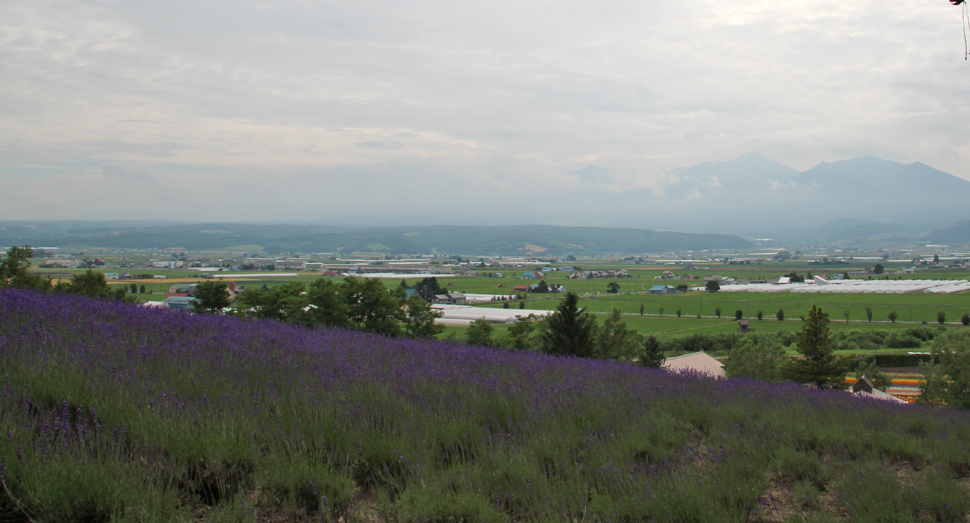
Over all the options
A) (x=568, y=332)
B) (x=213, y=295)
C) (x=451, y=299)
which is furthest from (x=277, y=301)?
(x=451, y=299)

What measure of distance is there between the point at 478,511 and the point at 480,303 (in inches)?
3001

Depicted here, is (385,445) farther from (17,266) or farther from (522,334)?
(522,334)

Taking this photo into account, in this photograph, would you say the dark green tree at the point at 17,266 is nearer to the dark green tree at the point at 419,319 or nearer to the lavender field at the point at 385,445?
the dark green tree at the point at 419,319

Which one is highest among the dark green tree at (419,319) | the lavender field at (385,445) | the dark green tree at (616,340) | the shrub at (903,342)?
the lavender field at (385,445)

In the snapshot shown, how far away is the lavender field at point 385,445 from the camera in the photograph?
3041mm

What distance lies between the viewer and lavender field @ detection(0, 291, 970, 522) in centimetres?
304

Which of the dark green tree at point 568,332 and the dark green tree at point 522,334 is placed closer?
the dark green tree at point 568,332

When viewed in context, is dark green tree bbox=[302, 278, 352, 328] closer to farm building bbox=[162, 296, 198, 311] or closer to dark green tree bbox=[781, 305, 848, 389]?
farm building bbox=[162, 296, 198, 311]

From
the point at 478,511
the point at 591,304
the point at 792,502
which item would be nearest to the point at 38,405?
the point at 478,511

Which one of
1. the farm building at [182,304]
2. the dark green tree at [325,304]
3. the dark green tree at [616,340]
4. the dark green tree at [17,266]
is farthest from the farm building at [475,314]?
the dark green tree at [17,266]

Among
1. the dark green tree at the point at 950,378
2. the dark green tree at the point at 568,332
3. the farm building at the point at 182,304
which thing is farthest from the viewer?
the dark green tree at the point at 950,378

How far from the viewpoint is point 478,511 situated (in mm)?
3080

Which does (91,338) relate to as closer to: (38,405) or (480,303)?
(38,405)

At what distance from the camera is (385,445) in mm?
3732
